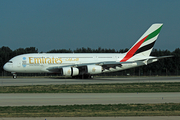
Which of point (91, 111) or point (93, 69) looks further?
point (93, 69)

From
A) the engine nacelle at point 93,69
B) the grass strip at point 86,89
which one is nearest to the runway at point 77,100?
the grass strip at point 86,89

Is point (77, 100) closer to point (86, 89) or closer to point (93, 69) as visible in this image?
point (86, 89)

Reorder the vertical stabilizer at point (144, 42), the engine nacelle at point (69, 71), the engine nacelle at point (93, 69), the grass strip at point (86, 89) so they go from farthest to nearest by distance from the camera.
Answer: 1. the vertical stabilizer at point (144, 42)
2. the engine nacelle at point (93, 69)
3. the engine nacelle at point (69, 71)
4. the grass strip at point (86, 89)

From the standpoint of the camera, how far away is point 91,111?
13258 millimetres

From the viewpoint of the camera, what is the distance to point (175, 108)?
1409 cm

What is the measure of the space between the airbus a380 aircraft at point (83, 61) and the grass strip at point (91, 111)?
31163mm

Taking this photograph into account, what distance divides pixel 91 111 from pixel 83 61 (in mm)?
36592

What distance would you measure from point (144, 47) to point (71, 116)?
41.9m

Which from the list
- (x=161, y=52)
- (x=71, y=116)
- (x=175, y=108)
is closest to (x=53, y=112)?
(x=71, y=116)

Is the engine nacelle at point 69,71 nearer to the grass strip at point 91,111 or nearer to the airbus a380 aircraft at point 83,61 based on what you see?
the airbus a380 aircraft at point 83,61

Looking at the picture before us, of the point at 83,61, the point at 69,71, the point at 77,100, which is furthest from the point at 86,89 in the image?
the point at 83,61

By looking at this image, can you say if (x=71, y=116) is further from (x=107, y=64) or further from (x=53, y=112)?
(x=107, y=64)

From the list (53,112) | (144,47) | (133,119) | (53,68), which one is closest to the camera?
(133,119)

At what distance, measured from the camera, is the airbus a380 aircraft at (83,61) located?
46.6m
